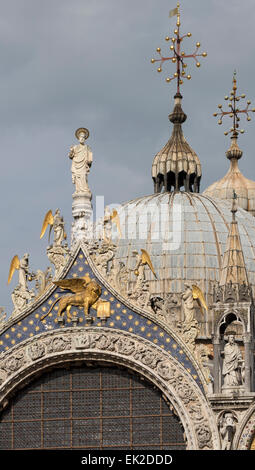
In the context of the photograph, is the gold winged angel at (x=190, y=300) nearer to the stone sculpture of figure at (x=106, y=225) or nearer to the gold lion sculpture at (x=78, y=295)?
the gold lion sculpture at (x=78, y=295)

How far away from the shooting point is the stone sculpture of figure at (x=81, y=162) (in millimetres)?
44719

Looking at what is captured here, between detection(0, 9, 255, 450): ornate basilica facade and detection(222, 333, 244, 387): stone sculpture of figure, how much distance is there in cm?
2

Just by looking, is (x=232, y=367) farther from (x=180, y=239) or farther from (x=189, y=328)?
(x=180, y=239)

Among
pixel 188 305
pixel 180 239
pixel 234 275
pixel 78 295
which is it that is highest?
pixel 180 239

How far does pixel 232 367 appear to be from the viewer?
138 feet

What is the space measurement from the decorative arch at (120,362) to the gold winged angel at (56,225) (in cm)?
215

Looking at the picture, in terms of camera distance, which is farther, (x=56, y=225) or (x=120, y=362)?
(x=56, y=225)

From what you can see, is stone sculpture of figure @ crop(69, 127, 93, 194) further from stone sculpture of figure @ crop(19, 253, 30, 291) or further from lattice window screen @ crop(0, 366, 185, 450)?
lattice window screen @ crop(0, 366, 185, 450)

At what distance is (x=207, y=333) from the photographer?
1981 inches

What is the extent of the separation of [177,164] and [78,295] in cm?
1308

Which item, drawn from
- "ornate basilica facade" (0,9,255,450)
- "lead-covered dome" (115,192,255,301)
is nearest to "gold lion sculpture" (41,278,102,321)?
"ornate basilica facade" (0,9,255,450)

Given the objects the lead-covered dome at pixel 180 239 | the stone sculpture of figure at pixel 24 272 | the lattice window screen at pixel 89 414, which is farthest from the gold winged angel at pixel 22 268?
the lead-covered dome at pixel 180 239

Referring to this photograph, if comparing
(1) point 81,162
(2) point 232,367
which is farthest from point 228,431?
(1) point 81,162

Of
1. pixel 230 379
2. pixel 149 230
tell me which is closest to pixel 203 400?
pixel 230 379
